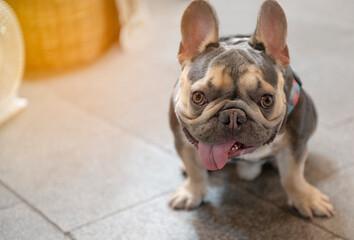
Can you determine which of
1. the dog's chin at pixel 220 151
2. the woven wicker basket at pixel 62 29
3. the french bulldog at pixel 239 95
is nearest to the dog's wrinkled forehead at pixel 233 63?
the french bulldog at pixel 239 95

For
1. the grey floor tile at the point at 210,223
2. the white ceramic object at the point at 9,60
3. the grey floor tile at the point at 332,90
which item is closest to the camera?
the grey floor tile at the point at 210,223

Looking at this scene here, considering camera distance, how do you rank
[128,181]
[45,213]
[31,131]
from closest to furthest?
[45,213] < [128,181] < [31,131]

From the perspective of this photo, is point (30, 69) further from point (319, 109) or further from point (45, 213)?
point (319, 109)

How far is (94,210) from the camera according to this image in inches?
67.2

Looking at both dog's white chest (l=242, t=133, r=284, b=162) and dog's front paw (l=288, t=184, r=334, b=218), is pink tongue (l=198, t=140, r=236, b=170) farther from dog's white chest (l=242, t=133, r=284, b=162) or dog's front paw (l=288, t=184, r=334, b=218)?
dog's front paw (l=288, t=184, r=334, b=218)

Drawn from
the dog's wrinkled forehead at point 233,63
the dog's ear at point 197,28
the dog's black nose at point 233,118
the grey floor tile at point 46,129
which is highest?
the dog's ear at point 197,28

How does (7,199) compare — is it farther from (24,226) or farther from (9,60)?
(9,60)

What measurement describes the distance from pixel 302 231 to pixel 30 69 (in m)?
1.94

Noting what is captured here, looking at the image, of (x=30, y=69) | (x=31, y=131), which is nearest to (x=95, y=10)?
(x=30, y=69)

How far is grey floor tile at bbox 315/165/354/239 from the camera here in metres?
1.55

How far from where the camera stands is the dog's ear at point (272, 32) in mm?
1354

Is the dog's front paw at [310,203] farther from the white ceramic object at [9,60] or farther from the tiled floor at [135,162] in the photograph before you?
the white ceramic object at [9,60]

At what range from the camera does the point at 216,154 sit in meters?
1.34

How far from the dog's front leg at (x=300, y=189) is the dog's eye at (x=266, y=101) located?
29 cm
